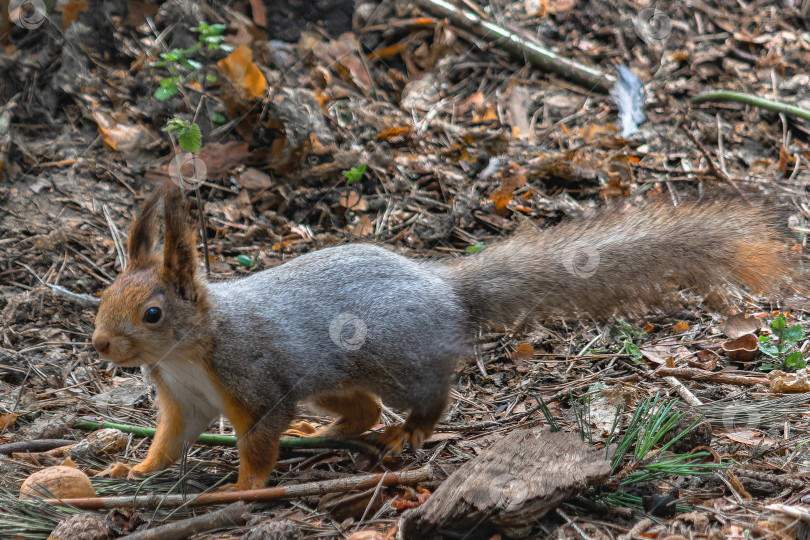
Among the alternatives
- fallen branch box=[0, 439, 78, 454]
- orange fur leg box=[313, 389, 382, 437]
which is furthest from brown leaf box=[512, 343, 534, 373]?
fallen branch box=[0, 439, 78, 454]

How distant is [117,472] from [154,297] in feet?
2.47

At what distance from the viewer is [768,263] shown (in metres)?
2.93

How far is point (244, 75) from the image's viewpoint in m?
5.11

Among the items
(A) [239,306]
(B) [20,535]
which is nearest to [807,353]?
(A) [239,306]

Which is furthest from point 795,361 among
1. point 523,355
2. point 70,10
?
point 70,10

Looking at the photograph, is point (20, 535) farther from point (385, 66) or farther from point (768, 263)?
point (385, 66)

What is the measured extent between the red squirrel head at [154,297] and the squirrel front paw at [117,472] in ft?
1.63

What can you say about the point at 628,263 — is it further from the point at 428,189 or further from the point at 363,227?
the point at 428,189

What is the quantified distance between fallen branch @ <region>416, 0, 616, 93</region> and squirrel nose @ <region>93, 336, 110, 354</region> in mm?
4253

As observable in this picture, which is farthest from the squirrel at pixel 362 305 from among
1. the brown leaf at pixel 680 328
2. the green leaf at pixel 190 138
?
the brown leaf at pixel 680 328

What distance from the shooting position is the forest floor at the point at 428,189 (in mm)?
2734

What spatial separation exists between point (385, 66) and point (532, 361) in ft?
9.78

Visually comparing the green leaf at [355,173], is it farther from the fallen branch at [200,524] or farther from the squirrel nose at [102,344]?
the fallen branch at [200,524]

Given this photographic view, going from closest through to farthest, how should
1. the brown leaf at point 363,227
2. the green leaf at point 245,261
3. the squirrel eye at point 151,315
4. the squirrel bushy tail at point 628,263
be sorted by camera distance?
the squirrel eye at point 151,315, the squirrel bushy tail at point 628,263, the green leaf at point 245,261, the brown leaf at point 363,227
